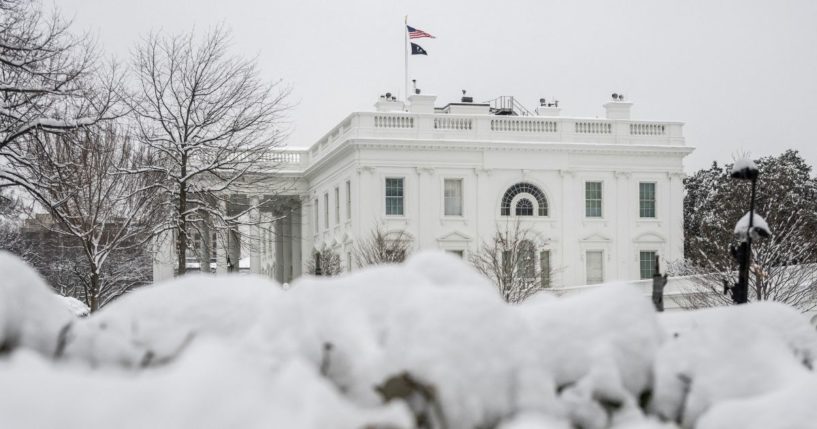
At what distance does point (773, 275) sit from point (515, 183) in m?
19.9

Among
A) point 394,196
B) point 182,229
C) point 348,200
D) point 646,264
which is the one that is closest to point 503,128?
point 394,196

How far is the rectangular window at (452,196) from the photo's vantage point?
169ft

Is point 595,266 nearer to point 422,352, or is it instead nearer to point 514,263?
point 514,263

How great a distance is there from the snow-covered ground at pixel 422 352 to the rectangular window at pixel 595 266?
157ft

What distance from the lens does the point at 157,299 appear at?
486cm

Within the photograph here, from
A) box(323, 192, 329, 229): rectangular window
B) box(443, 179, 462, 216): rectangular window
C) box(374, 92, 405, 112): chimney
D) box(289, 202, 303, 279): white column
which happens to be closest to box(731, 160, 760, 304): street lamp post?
box(443, 179, 462, 216): rectangular window

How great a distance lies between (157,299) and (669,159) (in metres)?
51.3

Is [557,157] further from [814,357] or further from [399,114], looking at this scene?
[814,357]

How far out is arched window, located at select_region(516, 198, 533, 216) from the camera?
172 ft

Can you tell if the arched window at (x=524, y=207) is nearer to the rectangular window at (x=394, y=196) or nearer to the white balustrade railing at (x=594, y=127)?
the white balustrade railing at (x=594, y=127)

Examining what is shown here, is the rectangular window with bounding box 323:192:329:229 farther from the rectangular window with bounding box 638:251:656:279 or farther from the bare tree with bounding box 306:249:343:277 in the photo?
the rectangular window with bounding box 638:251:656:279

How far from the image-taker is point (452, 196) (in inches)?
2039

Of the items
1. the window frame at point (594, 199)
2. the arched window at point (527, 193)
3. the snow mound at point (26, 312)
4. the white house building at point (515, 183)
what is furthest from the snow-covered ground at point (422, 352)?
the window frame at point (594, 199)

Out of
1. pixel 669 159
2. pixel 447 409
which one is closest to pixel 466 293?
pixel 447 409
